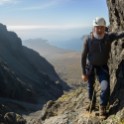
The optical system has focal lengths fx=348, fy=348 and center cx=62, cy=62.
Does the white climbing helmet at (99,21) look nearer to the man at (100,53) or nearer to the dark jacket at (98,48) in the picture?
the man at (100,53)

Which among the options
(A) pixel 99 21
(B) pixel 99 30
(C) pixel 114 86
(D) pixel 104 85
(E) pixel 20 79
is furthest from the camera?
(E) pixel 20 79

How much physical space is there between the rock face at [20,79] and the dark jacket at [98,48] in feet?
304

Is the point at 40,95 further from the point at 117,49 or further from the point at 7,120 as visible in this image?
the point at 117,49

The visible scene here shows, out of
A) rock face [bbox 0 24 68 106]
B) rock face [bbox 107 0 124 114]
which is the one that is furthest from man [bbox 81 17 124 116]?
rock face [bbox 0 24 68 106]

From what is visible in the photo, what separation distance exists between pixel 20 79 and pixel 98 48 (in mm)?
127913

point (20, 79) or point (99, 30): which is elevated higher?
point (99, 30)

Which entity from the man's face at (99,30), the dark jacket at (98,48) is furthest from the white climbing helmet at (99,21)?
the dark jacket at (98,48)

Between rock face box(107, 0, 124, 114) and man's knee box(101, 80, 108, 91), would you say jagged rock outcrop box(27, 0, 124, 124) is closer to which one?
rock face box(107, 0, 124, 114)

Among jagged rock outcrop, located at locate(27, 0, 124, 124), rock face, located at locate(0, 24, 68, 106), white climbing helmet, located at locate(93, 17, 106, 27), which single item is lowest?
rock face, located at locate(0, 24, 68, 106)

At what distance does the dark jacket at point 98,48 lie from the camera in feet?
53.1

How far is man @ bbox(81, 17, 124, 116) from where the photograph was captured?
15867mm

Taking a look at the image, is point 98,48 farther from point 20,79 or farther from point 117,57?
point 20,79

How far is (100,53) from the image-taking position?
16422 millimetres

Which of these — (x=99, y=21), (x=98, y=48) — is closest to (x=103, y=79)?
(x=98, y=48)
